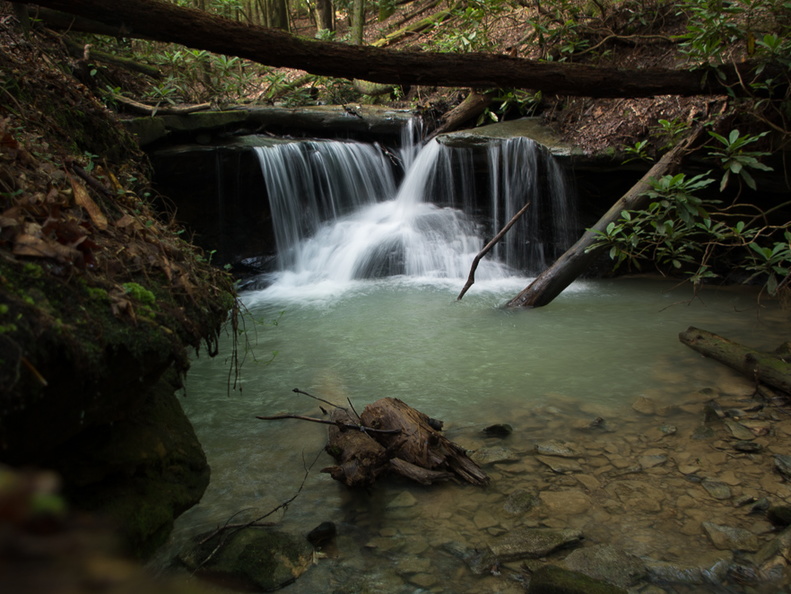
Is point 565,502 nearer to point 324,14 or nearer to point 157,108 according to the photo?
point 157,108

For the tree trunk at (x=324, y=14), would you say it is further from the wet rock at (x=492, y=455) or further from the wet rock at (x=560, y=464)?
the wet rock at (x=560, y=464)

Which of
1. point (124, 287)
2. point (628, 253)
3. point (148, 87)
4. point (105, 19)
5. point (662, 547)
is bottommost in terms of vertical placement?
point (662, 547)

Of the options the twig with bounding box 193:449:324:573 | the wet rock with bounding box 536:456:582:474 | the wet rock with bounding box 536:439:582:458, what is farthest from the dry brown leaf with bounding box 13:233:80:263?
the wet rock with bounding box 536:439:582:458

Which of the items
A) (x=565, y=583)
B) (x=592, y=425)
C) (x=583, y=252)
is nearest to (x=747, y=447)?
(x=592, y=425)

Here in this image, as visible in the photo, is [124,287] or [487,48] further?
[487,48]

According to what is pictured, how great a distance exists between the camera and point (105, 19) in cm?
386

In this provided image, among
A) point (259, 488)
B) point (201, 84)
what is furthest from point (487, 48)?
point (259, 488)

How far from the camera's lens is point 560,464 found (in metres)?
3.86

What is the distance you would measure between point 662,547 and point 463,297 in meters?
5.80

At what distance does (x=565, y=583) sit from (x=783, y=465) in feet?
6.79

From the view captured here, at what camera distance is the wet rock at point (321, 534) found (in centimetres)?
303

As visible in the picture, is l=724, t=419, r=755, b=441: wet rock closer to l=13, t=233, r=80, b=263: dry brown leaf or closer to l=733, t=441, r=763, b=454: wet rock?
l=733, t=441, r=763, b=454: wet rock

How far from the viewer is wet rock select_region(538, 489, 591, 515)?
3332mm

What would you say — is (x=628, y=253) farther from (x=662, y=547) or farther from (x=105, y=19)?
(x=105, y=19)
